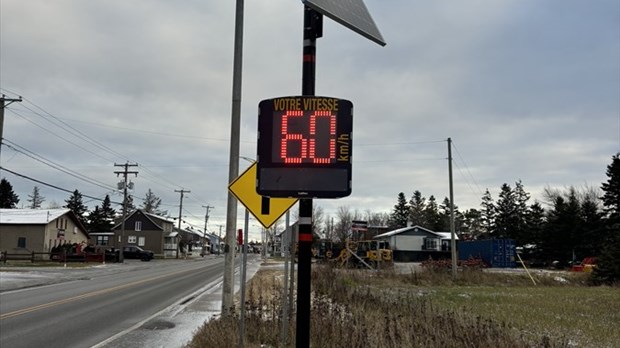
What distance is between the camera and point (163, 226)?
325 ft

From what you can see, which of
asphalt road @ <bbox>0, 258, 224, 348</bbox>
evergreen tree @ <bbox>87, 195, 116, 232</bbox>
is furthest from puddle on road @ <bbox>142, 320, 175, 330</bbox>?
evergreen tree @ <bbox>87, 195, 116, 232</bbox>

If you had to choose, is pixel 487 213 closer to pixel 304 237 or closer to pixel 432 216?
pixel 432 216

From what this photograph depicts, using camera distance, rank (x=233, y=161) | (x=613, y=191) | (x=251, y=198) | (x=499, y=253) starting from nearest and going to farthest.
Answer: (x=251, y=198) → (x=233, y=161) → (x=499, y=253) → (x=613, y=191)

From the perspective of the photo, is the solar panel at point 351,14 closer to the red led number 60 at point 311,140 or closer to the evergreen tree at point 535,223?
the red led number 60 at point 311,140

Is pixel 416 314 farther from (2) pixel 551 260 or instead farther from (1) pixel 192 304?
(2) pixel 551 260

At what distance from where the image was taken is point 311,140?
491cm

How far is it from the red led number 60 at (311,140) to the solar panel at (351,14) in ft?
2.92

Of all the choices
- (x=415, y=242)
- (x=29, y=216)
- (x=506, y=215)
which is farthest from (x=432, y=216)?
(x=29, y=216)

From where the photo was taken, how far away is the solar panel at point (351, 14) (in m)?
4.82

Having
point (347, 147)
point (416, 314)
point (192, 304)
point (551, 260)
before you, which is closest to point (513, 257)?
point (551, 260)

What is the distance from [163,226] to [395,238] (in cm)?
5270

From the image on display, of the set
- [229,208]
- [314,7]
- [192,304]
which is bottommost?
[192,304]

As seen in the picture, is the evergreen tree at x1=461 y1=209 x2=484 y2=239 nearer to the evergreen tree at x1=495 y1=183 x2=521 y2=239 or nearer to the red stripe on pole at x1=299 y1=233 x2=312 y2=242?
the evergreen tree at x1=495 y1=183 x2=521 y2=239

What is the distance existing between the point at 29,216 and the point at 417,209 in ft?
323
